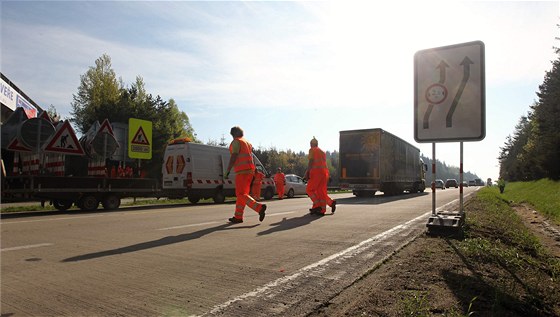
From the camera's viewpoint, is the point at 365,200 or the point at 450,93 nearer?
the point at 450,93

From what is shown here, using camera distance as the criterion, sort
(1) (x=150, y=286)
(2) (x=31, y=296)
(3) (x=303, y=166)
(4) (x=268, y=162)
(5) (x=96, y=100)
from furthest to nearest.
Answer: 1. (3) (x=303, y=166)
2. (4) (x=268, y=162)
3. (5) (x=96, y=100)
4. (1) (x=150, y=286)
5. (2) (x=31, y=296)

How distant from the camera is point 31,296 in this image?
3.48m

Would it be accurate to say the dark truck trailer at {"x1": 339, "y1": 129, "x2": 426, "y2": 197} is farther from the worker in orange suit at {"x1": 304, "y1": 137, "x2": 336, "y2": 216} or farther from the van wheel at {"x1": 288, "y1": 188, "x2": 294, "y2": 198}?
the worker in orange suit at {"x1": 304, "y1": 137, "x2": 336, "y2": 216}

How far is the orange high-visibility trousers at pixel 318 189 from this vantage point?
34.9 ft

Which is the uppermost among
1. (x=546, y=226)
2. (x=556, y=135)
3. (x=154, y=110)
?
(x=154, y=110)

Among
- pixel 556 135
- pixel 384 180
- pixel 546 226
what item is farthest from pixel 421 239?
pixel 556 135

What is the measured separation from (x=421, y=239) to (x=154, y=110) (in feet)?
125

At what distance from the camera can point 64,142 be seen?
490 inches

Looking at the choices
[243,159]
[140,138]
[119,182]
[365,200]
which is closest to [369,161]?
[365,200]

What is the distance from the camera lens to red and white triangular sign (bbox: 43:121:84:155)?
12138 millimetres

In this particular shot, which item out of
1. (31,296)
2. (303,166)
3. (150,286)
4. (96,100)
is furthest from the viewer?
(303,166)

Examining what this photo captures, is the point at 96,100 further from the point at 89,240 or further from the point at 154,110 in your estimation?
the point at 89,240

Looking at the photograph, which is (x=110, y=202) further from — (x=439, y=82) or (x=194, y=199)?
(x=439, y=82)

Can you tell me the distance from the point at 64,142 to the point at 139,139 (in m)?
3.93
